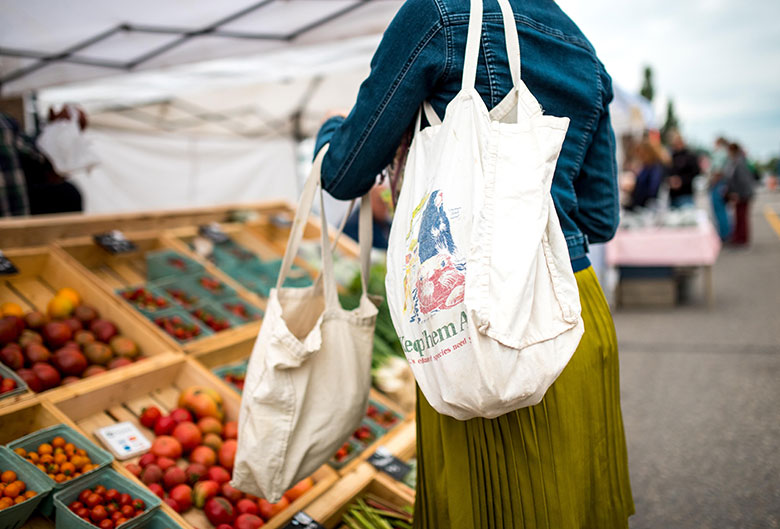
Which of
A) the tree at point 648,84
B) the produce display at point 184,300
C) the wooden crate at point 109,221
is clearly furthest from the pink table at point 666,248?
the tree at point 648,84

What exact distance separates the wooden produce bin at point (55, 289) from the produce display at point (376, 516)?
117 cm

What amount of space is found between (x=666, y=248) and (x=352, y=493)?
503 cm

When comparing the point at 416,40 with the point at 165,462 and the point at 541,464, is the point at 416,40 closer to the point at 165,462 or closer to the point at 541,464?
the point at 541,464

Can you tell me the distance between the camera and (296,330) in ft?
5.25

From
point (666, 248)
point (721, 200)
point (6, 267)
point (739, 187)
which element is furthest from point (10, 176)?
point (721, 200)

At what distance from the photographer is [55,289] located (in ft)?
9.05

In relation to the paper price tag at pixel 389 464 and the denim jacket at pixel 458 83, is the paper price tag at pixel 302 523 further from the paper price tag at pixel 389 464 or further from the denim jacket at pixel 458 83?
the denim jacket at pixel 458 83

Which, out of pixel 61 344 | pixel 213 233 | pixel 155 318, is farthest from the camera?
pixel 213 233

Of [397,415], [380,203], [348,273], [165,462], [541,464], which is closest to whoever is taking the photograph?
[541,464]

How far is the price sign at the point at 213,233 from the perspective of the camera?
3713 millimetres

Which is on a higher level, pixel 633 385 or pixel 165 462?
pixel 165 462

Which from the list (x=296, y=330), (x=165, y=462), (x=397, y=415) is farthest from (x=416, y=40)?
(x=397, y=415)

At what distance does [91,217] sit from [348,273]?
1.58 metres

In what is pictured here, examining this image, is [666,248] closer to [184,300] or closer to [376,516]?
[184,300]
